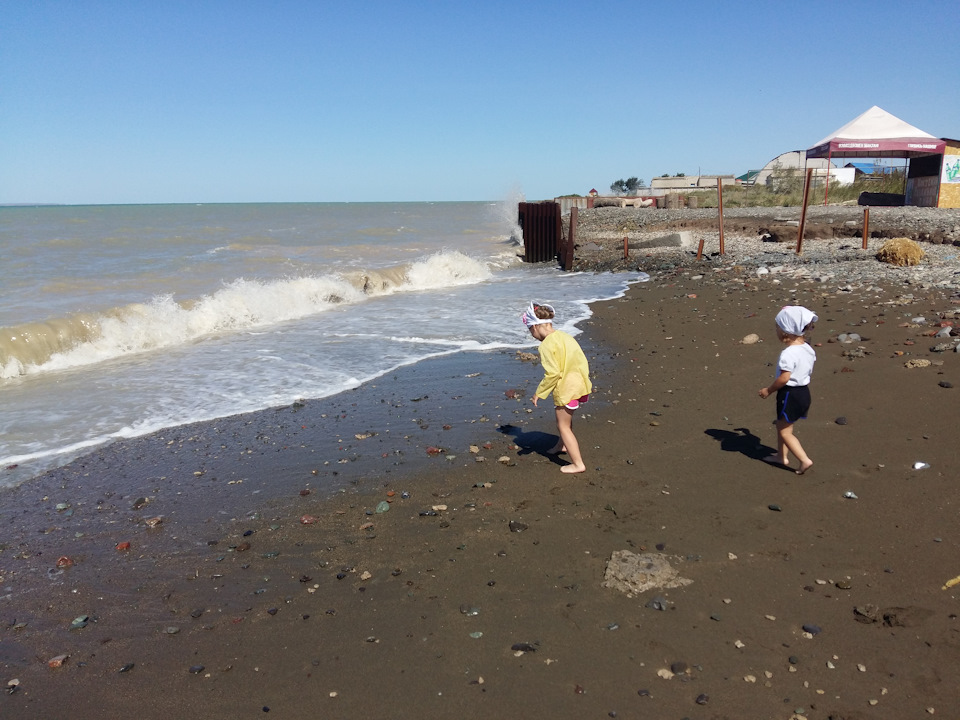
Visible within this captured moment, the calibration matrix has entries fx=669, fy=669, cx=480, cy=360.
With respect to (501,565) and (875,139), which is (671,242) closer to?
(875,139)

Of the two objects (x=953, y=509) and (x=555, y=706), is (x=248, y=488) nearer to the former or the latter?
(x=555, y=706)

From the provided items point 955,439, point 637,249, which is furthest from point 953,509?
point 637,249

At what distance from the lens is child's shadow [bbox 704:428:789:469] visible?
5695 mm

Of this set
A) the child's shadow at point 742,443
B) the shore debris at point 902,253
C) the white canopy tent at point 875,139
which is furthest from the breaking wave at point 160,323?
the white canopy tent at point 875,139

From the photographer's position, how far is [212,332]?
1334cm

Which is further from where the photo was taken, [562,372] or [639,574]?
[562,372]

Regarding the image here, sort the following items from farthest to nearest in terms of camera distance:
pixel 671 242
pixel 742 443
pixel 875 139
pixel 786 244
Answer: pixel 875 139 → pixel 671 242 → pixel 786 244 → pixel 742 443

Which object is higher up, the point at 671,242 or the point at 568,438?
the point at 671,242

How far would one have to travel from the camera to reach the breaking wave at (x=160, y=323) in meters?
11.1

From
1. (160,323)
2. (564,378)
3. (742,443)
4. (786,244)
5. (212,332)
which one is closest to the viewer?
(564,378)

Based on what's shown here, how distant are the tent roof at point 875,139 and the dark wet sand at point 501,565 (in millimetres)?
21767

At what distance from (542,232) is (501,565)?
21.8 metres

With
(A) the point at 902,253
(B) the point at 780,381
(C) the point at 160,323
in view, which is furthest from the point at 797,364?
(C) the point at 160,323

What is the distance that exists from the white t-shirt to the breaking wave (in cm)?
1040
